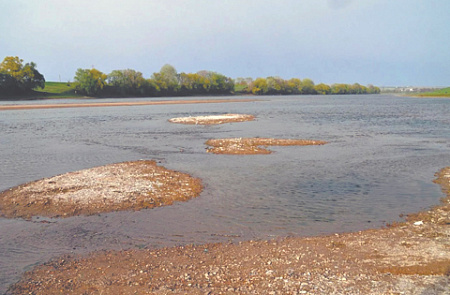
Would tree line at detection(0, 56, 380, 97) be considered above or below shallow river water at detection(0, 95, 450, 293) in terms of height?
above

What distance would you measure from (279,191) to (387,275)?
→ 8265 mm

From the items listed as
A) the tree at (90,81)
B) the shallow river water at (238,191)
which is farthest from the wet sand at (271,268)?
the tree at (90,81)

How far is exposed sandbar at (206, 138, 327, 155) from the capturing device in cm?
2675

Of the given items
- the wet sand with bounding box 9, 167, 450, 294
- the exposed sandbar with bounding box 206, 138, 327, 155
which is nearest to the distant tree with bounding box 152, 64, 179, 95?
the exposed sandbar with bounding box 206, 138, 327, 155

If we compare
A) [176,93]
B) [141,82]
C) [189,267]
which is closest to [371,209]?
[189,267]

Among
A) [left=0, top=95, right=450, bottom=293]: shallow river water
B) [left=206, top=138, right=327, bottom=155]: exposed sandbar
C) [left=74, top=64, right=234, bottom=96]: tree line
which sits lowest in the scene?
[left=0, top=95, right=450, bottom=293]: shallow river water

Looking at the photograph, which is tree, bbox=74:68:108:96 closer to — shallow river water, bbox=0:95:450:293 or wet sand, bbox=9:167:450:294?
shallow river water, bbox=0:95:450:293

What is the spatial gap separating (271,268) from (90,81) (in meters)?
139

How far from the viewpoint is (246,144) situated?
96.5ft

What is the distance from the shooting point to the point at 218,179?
62.4 feet

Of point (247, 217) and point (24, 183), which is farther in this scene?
point (24, 183)

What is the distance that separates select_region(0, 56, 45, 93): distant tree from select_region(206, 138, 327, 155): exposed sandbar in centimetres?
11022

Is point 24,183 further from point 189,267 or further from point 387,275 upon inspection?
point 387,275

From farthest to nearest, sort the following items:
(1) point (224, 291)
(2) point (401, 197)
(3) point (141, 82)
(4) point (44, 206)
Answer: (3) point (141, 82) < (2) point (401, 197) < (4) point (44, 206) < (1) point (224, 291)
